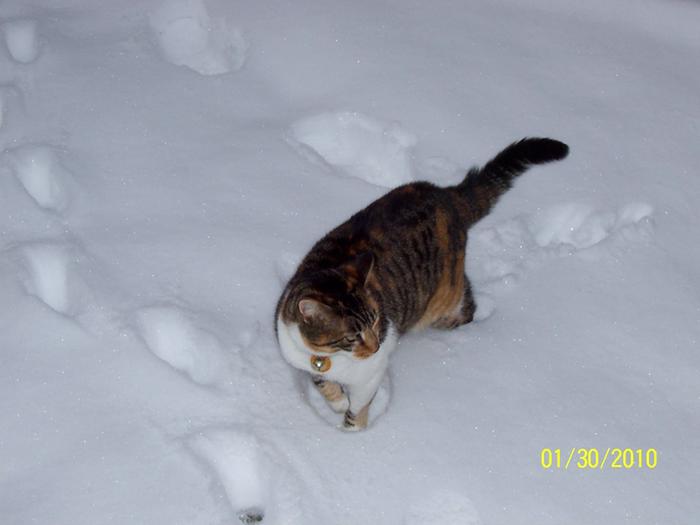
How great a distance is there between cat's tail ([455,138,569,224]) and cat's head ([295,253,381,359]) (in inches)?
17.7

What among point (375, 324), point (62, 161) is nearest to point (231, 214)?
point (62, 161)

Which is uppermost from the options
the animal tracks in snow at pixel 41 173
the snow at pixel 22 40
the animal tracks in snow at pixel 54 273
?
the snow at pixel 22 40

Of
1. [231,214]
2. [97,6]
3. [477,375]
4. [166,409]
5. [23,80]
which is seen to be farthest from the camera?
[97,6]

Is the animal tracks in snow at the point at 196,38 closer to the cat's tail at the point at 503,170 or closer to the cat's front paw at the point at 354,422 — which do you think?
the cat's tail at the point at 503,170

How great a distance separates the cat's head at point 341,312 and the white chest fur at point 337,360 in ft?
0.10

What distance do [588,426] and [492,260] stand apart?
2.10ft

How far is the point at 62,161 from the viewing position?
9.07ft

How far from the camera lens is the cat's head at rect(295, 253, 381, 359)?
76.5 inches

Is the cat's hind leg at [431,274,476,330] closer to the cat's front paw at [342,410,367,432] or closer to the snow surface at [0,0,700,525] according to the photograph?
the snow surface at [0,0,700,525]

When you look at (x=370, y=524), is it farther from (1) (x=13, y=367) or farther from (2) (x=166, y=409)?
(1) (x=13, y=367)
